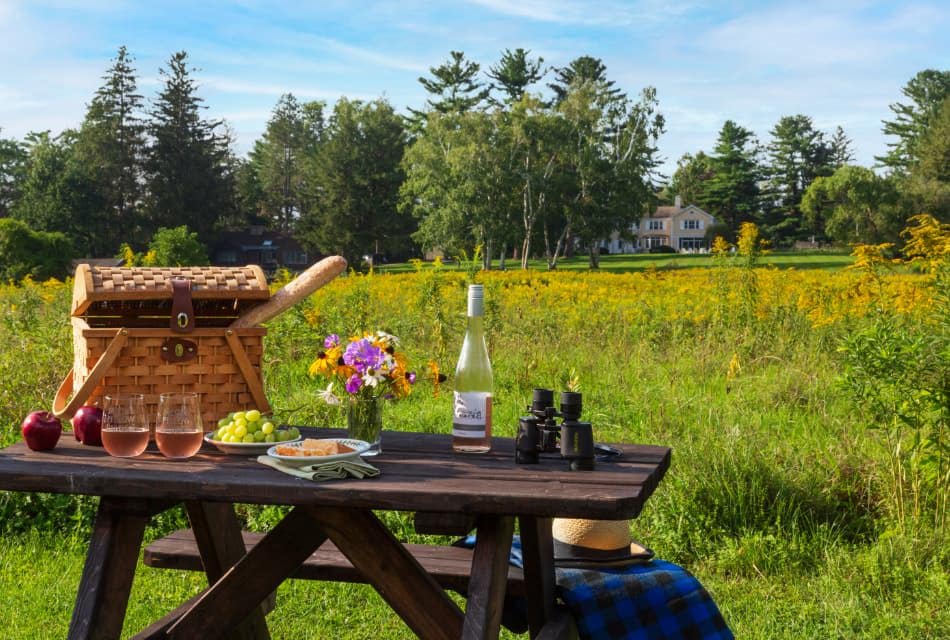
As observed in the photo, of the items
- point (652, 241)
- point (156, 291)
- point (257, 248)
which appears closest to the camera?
point (156, 291)

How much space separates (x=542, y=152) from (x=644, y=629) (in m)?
39.4

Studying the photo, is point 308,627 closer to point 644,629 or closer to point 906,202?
point 644,629

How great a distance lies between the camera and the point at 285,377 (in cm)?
701

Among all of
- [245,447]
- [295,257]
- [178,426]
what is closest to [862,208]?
[295,257]

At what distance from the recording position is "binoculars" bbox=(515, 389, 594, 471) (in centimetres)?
237

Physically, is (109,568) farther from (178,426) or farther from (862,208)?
(862,208)

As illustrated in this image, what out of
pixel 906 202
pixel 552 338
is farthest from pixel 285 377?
pixel 906 202

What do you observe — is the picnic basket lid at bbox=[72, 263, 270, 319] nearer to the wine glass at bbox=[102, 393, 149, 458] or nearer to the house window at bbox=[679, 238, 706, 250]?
the wine glass at bbox=[102, 393, 149, 458]

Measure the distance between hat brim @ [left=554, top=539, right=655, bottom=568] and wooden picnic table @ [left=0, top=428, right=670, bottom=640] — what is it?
298 mm

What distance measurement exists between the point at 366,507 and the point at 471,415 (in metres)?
0.49

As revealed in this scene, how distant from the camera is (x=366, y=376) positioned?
2.50m

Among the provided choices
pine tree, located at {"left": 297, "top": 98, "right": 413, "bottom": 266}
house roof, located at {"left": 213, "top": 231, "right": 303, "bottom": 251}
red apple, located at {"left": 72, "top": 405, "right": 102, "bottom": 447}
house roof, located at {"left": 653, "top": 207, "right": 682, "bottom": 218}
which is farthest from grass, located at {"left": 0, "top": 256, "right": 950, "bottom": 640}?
house roof, located at {"left": 653, "top": 207, "right": 682, "bottom": 218}

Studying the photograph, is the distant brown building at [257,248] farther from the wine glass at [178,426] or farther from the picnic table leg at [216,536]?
the wine glass at [178,426]

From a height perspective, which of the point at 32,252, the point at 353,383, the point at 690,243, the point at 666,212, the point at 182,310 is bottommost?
the point at 32,252
